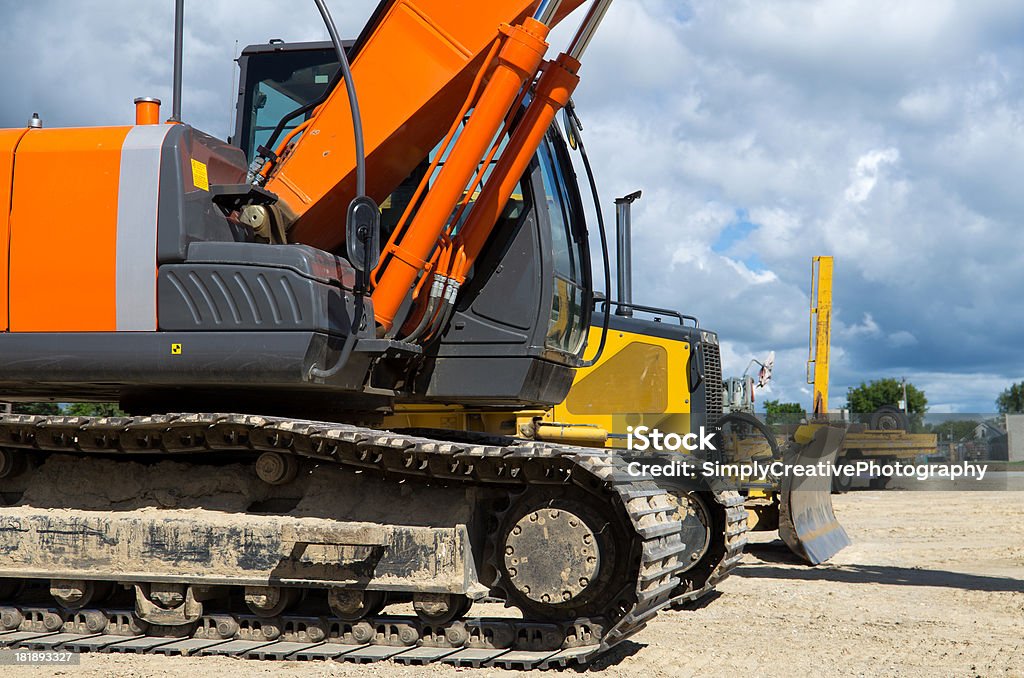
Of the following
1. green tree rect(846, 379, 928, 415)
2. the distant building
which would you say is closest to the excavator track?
the distant building

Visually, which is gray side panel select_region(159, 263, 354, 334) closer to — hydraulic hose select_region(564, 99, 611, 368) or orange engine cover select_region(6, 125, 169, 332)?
orange engine cover select_region(6, 125, 169, 332)

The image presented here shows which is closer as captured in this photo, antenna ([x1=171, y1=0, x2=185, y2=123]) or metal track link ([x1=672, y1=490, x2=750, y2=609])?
antenna ([x1=171, y1=0, x2=185, y2=123])

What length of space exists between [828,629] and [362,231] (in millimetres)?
3854

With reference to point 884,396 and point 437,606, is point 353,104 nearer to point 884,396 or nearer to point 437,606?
point 437,606

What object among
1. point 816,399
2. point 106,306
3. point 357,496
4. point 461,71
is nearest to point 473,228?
point 461,71

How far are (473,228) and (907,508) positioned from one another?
16.0 m

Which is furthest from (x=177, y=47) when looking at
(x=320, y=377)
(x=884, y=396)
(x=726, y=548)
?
(x=884, y=396)

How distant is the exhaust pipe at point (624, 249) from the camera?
38.1 feet

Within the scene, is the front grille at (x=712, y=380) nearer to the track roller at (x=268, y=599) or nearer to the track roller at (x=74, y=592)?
the track roller at (x=268, y=599)

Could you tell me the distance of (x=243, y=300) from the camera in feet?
18.6

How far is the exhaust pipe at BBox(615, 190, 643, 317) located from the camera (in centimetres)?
1162

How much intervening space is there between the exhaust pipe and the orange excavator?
16.7ft

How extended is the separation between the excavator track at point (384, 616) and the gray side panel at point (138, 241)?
59 centimetres

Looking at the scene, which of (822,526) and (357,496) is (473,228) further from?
(822,526)
